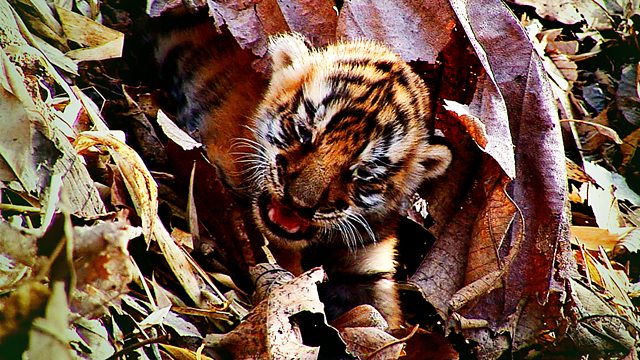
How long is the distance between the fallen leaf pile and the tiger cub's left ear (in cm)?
5

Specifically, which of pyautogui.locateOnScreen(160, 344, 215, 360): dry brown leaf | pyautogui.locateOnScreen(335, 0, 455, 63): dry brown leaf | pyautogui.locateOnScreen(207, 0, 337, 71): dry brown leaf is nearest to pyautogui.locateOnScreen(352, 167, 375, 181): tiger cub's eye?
pyautogui.locateOnScreen(335, 0, 455, 63): dry brown leaf

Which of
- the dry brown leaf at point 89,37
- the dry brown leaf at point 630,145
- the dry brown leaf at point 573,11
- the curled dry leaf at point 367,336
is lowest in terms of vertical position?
the dry brown leaf at point 630,145

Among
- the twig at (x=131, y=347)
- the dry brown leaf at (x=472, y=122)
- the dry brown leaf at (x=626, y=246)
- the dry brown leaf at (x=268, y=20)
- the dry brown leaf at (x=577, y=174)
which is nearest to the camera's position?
the twig at (x=131, y=347)

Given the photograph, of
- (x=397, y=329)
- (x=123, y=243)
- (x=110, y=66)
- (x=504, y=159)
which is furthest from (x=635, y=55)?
(x=123, y=243)

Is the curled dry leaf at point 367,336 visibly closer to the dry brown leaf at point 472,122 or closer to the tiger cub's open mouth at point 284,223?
the tiger cub's open mouth at point 284,223

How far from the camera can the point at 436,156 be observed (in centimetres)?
344

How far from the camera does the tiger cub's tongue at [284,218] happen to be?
3467 mm

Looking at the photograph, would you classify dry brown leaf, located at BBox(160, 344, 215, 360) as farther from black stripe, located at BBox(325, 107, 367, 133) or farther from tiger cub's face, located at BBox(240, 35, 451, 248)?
black stripe, located at BBox(325, 107, 367, 133)

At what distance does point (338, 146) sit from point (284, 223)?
45 cm

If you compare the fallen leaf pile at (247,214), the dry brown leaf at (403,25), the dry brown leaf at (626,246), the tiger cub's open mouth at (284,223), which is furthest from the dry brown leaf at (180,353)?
the dry brown leaf at (626,246)

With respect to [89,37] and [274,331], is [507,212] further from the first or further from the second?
[89,37]

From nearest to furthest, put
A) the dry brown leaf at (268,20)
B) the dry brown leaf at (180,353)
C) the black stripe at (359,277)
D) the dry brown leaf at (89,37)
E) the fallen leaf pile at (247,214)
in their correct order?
the fallen leaf pile at (247,214) → the dry brown leaf at (180,353) → the dry brown leaf at (89,37) → the black stripe at (359,277) → the dry brown leaf at (268,20)

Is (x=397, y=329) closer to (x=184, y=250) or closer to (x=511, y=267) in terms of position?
(x=511, y=267)

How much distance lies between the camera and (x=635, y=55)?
498 cm
